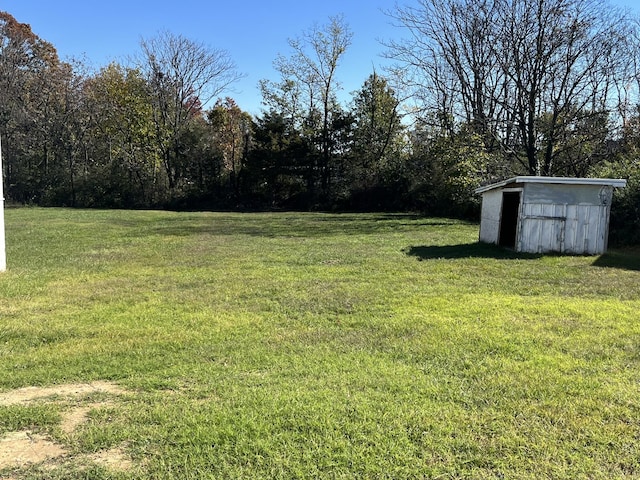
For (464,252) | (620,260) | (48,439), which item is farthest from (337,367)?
(620,260)

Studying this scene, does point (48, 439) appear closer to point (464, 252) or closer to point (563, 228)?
point (464, 252)

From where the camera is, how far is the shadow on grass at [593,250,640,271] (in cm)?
891

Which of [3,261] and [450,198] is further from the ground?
[450,198]

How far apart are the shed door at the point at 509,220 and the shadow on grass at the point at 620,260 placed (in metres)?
2.28

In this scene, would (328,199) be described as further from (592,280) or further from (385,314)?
(385,314)

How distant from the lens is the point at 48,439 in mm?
2592

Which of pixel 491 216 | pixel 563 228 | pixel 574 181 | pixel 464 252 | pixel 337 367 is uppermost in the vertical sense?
pixel 574 181

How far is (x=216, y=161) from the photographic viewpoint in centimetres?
3272

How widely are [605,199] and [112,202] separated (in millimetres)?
27932

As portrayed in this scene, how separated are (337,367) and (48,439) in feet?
6.35

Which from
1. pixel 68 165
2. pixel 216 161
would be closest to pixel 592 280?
pixel 216 161

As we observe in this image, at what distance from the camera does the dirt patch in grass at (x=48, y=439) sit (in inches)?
93.4

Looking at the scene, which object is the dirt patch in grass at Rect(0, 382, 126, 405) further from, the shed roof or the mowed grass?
the shed roof

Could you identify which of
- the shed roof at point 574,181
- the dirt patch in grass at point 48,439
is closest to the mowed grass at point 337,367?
the dirt patch in grass at point 48,439
